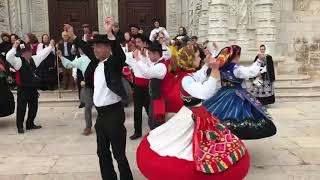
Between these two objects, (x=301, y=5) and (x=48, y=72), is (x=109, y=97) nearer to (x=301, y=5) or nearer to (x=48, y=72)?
(x=48, y=72)

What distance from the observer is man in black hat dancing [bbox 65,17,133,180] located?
412 centimetres

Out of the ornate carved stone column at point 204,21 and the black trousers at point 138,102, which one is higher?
the ornate carved stone column at point 204,21

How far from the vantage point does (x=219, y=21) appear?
11469 mm

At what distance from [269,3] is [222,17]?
4.26ft

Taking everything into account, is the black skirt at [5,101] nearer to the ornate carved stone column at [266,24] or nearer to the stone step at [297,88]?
the stone step at [297,88]

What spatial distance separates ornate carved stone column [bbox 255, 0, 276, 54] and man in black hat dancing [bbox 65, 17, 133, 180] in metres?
8.03

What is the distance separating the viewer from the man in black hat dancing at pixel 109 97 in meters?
Answer: 4.12

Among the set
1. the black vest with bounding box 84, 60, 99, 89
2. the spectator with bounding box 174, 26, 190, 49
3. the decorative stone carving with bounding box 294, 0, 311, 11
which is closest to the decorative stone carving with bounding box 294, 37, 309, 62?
the decorative stone carving with bounding box 294, 0, 311, 11

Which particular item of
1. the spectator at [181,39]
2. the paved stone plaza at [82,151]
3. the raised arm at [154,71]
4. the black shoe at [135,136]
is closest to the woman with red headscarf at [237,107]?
the paved stone plaza at [82,151]

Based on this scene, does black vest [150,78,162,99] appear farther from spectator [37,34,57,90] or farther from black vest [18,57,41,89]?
spectator [37,34,57,90]

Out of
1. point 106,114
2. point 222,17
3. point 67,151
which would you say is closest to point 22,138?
point 67,151

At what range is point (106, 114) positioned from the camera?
13.8 feet

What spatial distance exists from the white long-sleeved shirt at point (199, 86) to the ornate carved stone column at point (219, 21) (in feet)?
25.0

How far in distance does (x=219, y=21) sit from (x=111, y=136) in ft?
26.0
